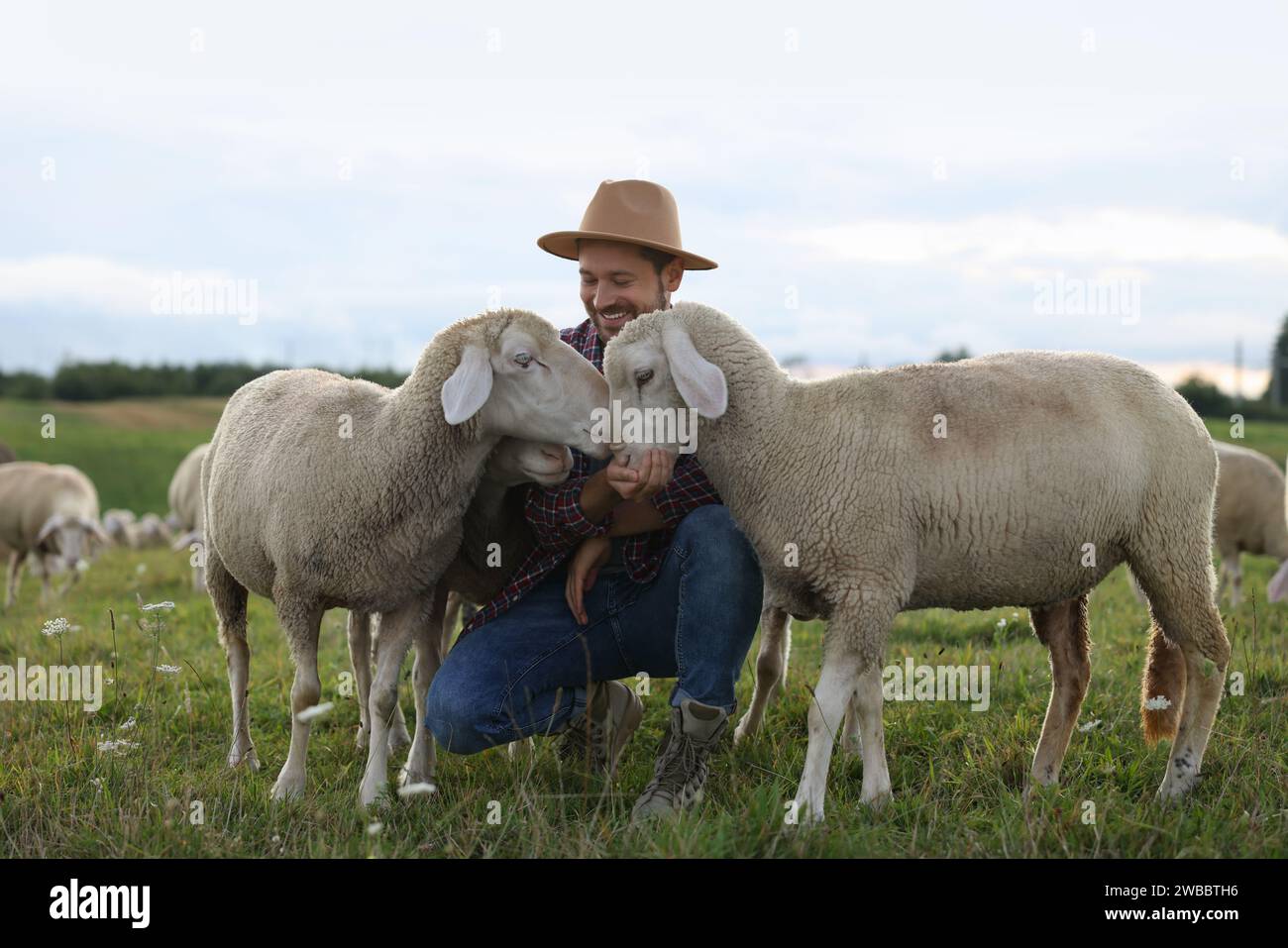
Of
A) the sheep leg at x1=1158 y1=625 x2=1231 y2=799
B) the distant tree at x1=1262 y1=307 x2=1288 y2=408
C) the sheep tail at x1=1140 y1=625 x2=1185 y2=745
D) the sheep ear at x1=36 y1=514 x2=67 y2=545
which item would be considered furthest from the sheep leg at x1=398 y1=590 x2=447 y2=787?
the distant tree at x1=1262 y1=307 x2=1288 y2=408

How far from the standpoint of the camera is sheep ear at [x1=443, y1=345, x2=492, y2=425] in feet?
11.7

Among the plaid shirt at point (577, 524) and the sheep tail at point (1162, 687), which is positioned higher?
the plaid shirt at point (577, 524)

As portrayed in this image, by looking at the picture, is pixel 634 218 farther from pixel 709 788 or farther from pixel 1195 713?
pixel 1195 713

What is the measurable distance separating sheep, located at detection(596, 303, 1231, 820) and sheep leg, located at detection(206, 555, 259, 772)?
1930mm

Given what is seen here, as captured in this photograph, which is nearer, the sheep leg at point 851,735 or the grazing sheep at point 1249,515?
the sheep leg at point 851,735

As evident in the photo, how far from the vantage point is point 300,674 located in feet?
12.8

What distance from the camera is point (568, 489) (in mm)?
3846

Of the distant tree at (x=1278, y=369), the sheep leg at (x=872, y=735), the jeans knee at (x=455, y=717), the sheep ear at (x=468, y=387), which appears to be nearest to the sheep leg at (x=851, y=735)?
the sheep leg at (x=872, y=735)

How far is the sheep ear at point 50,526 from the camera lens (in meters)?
10.9

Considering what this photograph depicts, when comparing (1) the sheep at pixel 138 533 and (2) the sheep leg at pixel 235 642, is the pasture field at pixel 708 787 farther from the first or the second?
(1) the sheep at pixel 138 533

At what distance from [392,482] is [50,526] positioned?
876 cm

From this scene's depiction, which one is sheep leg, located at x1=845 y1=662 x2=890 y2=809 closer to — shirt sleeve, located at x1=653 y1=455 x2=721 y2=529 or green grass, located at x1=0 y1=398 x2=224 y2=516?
shirt sleeve, located at x1=653 y1=455 x2=721 y2=529
